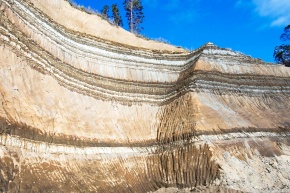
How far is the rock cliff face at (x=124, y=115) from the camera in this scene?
13.4 metres

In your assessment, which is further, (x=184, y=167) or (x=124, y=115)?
(x=124, y=115)

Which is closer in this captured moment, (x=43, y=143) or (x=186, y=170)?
(x=43, y=143)

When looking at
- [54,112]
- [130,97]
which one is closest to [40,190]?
[54,112]

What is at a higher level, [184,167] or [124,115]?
[124,115]

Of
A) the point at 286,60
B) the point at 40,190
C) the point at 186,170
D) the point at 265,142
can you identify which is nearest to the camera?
the point at 40,190

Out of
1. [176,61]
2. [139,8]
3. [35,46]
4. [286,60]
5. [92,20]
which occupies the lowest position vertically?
[35,46]

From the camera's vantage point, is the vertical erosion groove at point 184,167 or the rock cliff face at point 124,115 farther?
the vertical erosion groove at point 184,167

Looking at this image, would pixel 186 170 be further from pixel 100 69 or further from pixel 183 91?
pixel 100 69

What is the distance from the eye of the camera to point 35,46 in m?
16.3

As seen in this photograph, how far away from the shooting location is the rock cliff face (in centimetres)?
1335

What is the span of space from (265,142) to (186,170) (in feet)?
20.7

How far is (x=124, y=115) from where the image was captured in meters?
20.5

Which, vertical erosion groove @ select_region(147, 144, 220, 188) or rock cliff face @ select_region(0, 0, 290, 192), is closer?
rock cliff face @ select_region(0, 0, 290, 192)

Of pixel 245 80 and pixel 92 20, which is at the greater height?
pixel 92 20
